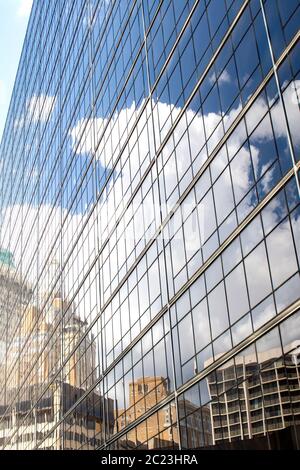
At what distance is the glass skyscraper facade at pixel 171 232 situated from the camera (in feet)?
79.2

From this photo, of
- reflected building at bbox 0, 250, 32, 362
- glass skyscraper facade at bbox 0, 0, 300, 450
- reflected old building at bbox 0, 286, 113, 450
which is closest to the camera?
glass skyscraper facade at bbox 0, 0, 300, 450

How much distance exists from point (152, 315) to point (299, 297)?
13.7m

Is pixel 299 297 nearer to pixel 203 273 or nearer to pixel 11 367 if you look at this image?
pixel 203 273

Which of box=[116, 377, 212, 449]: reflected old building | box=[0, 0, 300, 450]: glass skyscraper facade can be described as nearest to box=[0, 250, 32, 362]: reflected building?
box=[0, 0, 300, 450]: glass skyscraper facade

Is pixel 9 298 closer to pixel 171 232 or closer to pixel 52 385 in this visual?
pixel 52 385

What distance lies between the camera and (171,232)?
33.1m

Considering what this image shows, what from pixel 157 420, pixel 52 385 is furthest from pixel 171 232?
pixel 52 385

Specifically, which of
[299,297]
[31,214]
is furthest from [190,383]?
Answer: [31,214]

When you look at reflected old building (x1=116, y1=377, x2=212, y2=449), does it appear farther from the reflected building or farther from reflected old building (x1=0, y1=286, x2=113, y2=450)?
the reflected building

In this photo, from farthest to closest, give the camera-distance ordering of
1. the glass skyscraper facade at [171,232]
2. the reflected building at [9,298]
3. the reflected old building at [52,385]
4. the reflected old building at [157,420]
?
the reflected building at [9,298], the reflected old building at [52,385], the reflected old building at [157,420], the glass skyscraper facade at [171,232]

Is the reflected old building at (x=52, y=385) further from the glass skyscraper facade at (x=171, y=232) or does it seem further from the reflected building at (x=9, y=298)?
the reflected building at (x=9, y=298)

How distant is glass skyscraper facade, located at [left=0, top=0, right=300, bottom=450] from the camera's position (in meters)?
24.1

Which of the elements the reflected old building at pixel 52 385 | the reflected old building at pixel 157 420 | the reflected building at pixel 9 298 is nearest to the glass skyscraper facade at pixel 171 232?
the reflected old building at pixel 157 420

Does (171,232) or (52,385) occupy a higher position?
(52,385)
